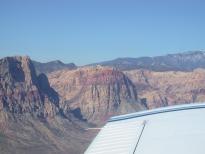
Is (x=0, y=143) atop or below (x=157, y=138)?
below

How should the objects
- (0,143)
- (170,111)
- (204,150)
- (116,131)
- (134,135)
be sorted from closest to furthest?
(204,150), (134,135), (116,131), (170,111), (0,143)

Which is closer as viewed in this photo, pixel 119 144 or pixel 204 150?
pixel 204 150

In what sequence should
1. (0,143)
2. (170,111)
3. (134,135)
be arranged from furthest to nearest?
1. (0,143)
2. (170,111)
3. (134,135)

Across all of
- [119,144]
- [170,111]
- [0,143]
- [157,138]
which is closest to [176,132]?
[157,138]

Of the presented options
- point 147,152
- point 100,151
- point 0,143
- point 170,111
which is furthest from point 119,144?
point 0,143

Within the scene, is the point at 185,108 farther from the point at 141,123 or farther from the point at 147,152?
the point at 147,152

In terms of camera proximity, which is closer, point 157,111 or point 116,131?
point 116,131

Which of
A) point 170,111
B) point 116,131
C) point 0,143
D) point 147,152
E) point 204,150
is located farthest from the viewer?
point 0,143

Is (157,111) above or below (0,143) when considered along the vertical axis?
above

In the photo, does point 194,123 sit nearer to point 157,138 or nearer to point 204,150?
point 157,138
